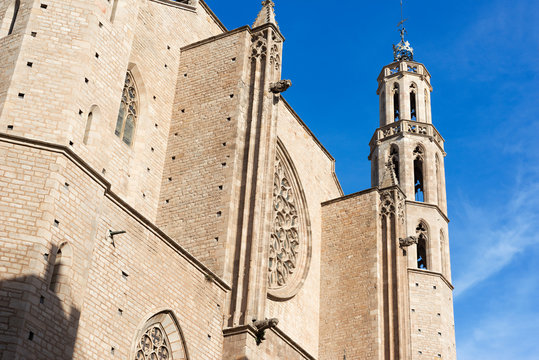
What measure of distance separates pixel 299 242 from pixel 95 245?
351 inches

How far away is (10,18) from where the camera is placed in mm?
11469

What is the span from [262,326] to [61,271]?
430 cm

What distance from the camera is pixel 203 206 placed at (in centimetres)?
1441

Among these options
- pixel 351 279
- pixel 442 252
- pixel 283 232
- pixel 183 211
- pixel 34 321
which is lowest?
pixel 34 321

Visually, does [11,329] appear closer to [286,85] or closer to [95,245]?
[95,245]

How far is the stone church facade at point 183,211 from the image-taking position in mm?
9719

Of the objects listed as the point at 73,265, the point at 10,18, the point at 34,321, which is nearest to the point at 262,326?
the point at 73,265

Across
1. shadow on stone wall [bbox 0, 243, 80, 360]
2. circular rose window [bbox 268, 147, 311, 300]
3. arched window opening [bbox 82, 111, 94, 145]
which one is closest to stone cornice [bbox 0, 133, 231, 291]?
arched window opening [bbox 82, 111, 94, 145]

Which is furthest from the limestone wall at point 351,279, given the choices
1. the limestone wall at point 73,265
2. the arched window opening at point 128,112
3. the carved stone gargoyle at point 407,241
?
the limestone wall at point 73,265

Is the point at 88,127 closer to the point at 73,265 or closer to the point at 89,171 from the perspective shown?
the point at 89,171

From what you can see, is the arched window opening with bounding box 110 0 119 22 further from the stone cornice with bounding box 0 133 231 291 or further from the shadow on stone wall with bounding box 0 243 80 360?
the shadow on stone wall with bounding box 0 243 80 360

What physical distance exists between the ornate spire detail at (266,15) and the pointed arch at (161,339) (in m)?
7.38

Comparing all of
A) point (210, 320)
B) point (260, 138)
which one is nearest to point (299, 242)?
point (260, 138)

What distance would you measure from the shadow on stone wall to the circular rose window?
7.65 metres
